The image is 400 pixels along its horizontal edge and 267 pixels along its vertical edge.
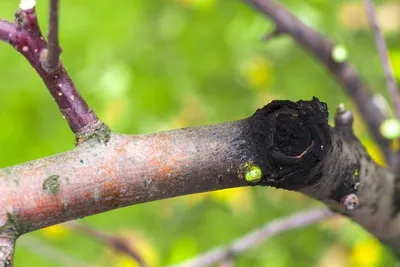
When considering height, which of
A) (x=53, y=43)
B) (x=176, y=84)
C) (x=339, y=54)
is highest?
(x=176, y=84)

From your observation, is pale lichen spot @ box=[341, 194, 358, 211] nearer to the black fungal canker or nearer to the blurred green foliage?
the black fungal canker

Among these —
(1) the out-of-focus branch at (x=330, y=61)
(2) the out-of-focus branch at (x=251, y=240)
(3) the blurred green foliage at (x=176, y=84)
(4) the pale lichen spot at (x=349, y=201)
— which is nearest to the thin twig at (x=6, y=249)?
(4) the pale lichen spot at (x=349, y=201)

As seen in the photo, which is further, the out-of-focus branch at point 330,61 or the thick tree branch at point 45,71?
the out-of-focus branch at point 330,61

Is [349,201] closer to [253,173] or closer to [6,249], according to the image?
[253,173]

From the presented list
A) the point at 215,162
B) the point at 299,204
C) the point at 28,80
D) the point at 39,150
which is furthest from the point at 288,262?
the point at 215,162

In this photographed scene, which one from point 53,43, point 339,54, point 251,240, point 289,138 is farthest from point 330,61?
point 53,43

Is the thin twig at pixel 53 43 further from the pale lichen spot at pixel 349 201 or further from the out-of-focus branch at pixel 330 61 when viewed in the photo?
the out-of-focus branch at pixel 330 61

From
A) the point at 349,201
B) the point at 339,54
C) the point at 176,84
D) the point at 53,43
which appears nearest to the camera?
the point at 53,43
